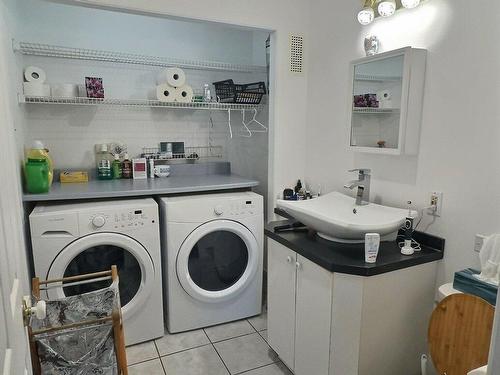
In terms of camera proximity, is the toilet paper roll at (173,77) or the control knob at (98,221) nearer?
the control knob at (98,221)

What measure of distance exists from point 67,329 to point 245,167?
2.09 meters

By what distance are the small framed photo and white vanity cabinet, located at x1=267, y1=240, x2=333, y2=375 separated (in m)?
1.70

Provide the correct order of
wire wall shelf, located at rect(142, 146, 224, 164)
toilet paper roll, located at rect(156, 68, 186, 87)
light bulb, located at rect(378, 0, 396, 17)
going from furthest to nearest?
wire wall shelf, located at rect(142, 146, 224, 164) → toilet paper roll, located at rect(156, 68, 186, 87) → light bulb, located at rect(378, 0, 396, 17)

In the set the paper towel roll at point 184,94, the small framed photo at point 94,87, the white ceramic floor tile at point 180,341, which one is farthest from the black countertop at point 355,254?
the small framed photo at point 94,87

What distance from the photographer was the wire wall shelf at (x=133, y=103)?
242cm

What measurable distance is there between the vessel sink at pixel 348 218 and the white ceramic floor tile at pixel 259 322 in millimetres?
1046

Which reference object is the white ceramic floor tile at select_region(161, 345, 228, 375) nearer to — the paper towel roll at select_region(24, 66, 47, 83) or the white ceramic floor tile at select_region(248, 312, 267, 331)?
the white ceramic floor tile at select_region(248, 312, 267, 331)

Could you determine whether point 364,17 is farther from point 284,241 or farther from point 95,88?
point 95,88

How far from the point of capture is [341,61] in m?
2.26

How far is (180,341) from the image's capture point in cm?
238

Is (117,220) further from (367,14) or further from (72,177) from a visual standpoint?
(367,14)

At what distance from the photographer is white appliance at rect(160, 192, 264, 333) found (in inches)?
91.4

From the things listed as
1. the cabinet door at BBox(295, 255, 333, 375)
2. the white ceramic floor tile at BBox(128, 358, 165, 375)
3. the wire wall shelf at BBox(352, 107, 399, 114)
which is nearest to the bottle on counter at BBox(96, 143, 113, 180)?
the white ceramic floor tile at BBox(128, 358, 165, 375)

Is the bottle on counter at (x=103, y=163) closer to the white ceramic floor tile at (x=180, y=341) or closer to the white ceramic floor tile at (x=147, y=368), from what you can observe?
the white ceramic floor tile at (x=180, y=341)
